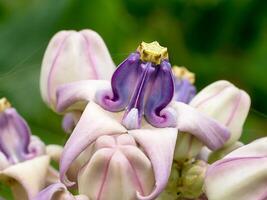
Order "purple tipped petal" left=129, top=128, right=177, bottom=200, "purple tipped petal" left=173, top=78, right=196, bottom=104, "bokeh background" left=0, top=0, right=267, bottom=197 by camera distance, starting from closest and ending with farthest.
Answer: "purple tipped petal" left=129, top=128, right=177, bottom=200, "purple tipped petal" left=173, top=78, right=196, bottom=104, "bokeh background" left=0, top=0, right=267, bottom=197

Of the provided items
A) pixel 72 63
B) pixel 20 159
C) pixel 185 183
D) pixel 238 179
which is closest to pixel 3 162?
pixel 20 159

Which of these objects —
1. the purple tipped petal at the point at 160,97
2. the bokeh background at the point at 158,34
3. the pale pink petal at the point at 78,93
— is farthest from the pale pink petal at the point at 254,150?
the bokeh background at the point at 158,34

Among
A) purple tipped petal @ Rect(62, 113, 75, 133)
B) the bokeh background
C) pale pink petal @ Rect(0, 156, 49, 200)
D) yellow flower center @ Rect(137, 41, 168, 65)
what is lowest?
the bokeh background

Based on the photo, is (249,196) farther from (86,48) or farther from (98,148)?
(86,48)

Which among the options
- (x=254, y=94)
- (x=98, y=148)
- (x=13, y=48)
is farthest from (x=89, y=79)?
(x=254, y=94)

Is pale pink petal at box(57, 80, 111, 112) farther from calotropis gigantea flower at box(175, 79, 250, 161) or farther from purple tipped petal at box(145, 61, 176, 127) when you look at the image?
calotropis gigantea flower at box(175, 79, 250, 161)

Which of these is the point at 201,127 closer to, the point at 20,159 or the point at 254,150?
the point at 254,150

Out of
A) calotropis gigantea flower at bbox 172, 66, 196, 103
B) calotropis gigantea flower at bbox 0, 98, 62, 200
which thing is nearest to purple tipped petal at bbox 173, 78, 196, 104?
calotropis gigantea flower at bbox 172, 66, 196, 103
